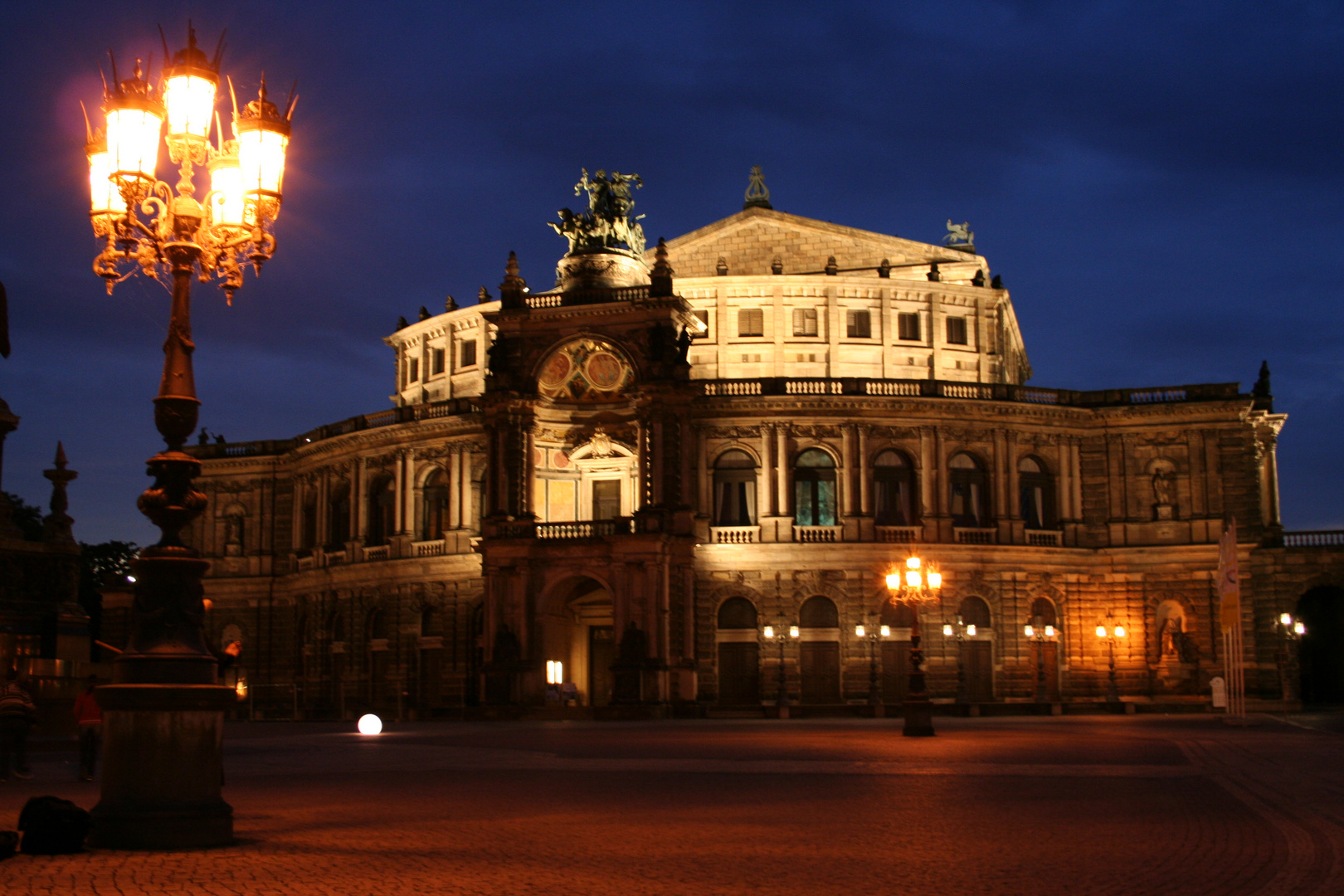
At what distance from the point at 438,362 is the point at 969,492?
29524mm

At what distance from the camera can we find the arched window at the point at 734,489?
62062 mm

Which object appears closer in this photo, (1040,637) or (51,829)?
(51,829)

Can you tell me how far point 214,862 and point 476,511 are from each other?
51.7 meters

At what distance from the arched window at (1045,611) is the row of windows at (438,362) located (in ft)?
99.8

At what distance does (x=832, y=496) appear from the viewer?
62031mm

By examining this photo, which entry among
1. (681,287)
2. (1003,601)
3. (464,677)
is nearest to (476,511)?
(464,677)

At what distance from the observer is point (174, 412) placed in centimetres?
1593

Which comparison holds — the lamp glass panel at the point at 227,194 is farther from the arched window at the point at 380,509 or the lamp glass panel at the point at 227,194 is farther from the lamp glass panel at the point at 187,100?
the arched window at the point at 380,509

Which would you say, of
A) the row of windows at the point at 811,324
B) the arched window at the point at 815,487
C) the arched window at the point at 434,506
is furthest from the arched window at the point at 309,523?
the arched window at the point at 815,487

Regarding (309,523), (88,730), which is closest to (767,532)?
(309,523)

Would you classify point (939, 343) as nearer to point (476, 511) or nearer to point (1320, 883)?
point (476, 511)

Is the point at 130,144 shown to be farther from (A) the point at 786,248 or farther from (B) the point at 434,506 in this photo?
(A) the point at 786,248

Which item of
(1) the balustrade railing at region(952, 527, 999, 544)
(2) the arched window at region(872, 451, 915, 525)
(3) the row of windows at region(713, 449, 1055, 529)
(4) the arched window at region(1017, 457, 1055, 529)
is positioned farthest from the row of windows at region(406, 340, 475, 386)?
(4) the arched window at region(1017, 457, 1055, 529)

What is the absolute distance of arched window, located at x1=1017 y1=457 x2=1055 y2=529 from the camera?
6425 centimetres
